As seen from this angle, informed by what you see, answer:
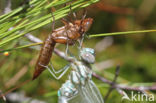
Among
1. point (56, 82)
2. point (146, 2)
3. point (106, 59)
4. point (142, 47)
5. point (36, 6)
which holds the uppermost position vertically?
point (36, 6)

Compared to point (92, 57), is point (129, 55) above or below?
below

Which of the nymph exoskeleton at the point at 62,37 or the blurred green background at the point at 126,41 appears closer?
the nymph exoskeleton at the point at 62,37

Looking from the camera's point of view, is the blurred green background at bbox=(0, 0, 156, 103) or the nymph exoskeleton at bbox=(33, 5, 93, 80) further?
the blurred green background at bbox=(0, 0, 156, 103)

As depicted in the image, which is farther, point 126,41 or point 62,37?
point 126,41

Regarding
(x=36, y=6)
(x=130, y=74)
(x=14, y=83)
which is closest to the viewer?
(x=36, y=6)

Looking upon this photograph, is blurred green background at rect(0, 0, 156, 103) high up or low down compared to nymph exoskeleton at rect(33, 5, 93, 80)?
down

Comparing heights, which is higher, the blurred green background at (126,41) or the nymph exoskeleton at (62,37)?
the nymph exoskeleton at (62,37)

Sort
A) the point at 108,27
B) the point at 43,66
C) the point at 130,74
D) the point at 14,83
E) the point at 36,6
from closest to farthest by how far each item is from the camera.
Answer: the point at 36,6, the point at 43,66, the point at 14,83, the point at 130,74, the point at 108,27

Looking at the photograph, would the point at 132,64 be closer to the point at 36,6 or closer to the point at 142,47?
the point at 142,47

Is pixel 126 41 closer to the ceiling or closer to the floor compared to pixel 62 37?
closer to the floor

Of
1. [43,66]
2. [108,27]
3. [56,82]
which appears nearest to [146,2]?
[108,27]

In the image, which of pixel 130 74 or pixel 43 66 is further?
pixel 130 74
